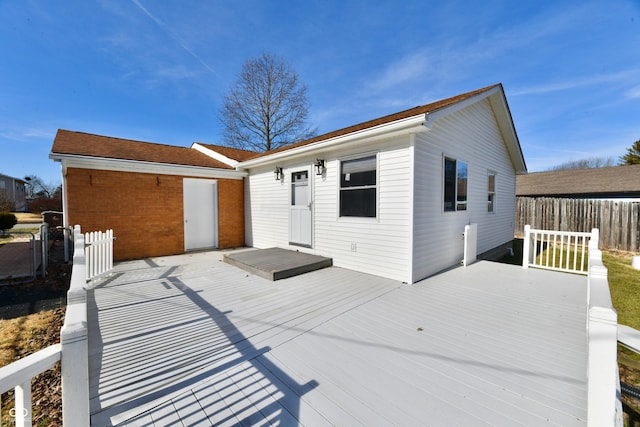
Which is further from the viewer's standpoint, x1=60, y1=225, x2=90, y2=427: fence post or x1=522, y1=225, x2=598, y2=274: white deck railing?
x1=522, y1=225, x2=598, y2=274: white deck railing

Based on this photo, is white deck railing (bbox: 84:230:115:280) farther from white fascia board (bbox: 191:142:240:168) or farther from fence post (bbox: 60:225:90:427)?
fence post (bbox: 60:225:90:427)

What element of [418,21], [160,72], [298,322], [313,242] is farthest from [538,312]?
[160,72]

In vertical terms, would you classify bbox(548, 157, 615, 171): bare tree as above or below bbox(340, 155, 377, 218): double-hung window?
above

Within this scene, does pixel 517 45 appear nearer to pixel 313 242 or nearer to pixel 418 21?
pixel 418 21

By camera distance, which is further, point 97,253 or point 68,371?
point 97,253

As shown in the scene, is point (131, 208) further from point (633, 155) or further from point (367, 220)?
point (633, 155)

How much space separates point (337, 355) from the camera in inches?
103

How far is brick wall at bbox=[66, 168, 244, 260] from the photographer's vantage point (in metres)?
6.53

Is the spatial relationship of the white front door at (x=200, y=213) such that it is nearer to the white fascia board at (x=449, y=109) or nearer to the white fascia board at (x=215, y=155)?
the white fascia board at (x=215, y=155)

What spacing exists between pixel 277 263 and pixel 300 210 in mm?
1841

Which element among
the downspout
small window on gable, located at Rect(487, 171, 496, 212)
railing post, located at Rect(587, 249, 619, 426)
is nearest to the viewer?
railing post, located at Rect(587, 249, 619, 426)

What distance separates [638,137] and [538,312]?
93.0 ft

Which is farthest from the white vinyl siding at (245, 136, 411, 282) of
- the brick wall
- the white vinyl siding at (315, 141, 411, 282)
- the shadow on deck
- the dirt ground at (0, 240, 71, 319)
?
the dirt ground at (0, 240, 71, 319)

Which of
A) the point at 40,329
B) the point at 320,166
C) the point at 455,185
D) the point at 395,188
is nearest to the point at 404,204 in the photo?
the point at 395,188
